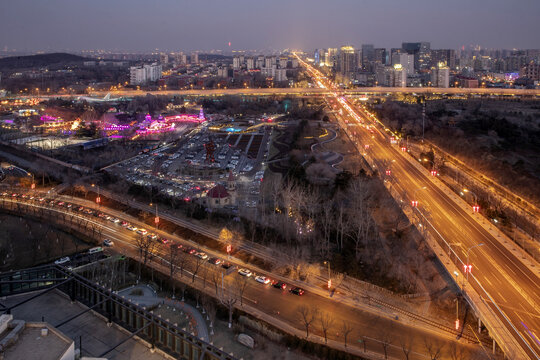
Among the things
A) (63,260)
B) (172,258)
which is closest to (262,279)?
(172,258)

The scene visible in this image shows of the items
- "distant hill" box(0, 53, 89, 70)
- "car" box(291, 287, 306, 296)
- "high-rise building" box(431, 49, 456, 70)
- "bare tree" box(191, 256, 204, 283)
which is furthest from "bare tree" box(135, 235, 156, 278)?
"high-rise building" box(431, 49, 456, 70)

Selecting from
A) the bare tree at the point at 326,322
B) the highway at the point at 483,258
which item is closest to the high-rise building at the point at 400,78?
the highway at the point at 483,258

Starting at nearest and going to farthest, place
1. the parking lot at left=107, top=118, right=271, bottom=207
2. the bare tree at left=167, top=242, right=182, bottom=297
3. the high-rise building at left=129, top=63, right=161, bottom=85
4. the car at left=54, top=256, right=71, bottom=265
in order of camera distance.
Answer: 1. the bare tree at left=167, top=242, right=182, bottom=297
2. the car at left=54, top=256, right=71, bottom=265
3. the parking lot at left=107, top=118, right=271, bottom=207
4. the high-rise building at left=129, top=63, right=161, bottom=85

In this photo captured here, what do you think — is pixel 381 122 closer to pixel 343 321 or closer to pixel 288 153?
pixel 288 153

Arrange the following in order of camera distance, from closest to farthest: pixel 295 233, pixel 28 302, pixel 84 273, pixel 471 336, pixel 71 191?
1. pixel 28 302
2. pixel 471 336
3. pixel 84 273
4. pixel 295 233
5. pixel 71 191

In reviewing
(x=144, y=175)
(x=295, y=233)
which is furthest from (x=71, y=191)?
(x=295, y=233)

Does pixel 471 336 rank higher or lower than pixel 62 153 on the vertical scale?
lower

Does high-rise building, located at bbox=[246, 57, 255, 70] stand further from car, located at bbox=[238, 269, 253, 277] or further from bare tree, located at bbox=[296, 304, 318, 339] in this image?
bare tree, located at bbox=[296, 304, 318, 339]
